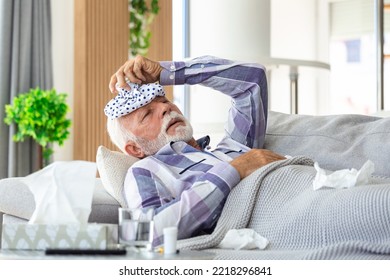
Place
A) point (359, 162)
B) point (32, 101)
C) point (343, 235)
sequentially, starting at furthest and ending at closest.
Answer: point (32, 101) < point (359, 162) < point (343, 235)

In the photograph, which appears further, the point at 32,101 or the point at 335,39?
the point at 335,39

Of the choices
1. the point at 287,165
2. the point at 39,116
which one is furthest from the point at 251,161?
the point at 39,116

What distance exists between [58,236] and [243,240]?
59 centimetres

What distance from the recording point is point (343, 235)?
1771 mm

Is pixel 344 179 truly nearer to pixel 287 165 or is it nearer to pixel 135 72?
pixel 287 165

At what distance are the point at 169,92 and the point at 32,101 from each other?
→ 158 cm

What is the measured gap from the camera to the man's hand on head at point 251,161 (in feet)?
7.20

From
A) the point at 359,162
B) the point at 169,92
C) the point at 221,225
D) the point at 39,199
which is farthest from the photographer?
the point at 169,92

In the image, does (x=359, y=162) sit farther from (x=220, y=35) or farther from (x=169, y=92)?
(x=169, y=92)

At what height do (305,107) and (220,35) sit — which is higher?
(220,35)

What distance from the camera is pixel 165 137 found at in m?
2.56

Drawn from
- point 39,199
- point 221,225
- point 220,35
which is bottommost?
point 221,225

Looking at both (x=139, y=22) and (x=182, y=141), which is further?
(x=139, y=22)
